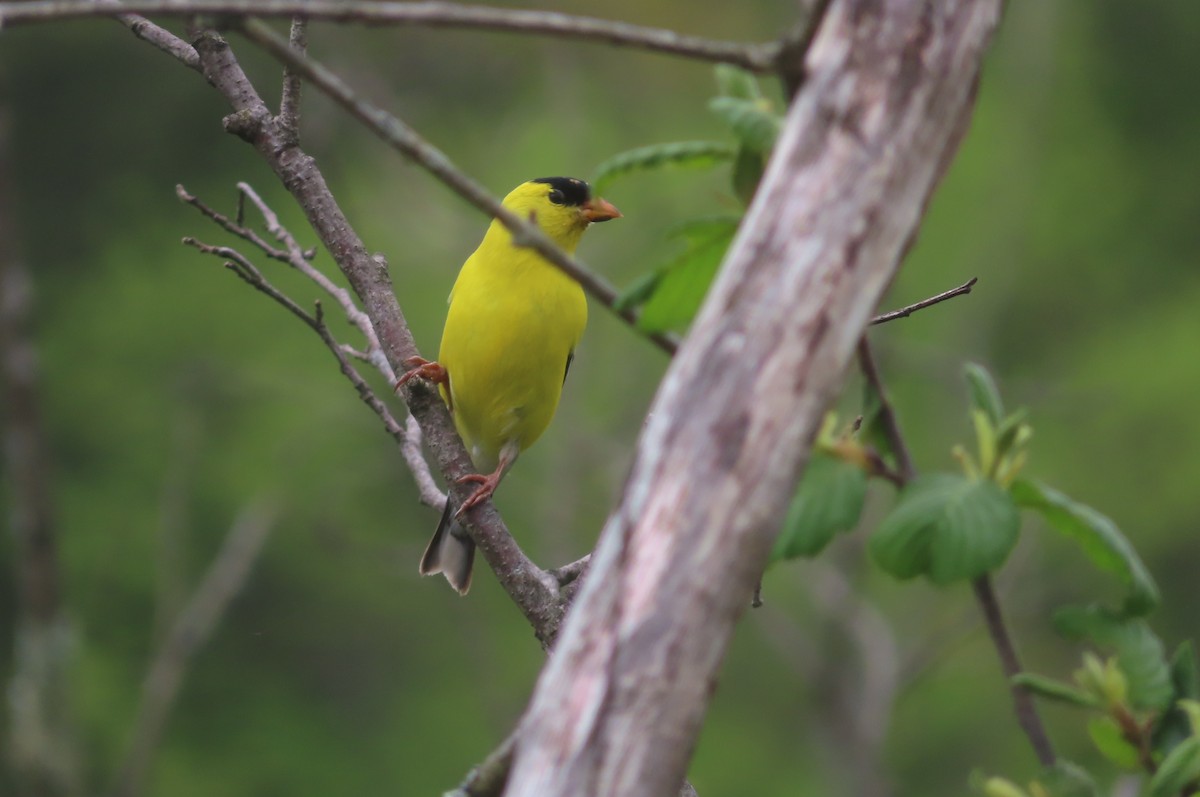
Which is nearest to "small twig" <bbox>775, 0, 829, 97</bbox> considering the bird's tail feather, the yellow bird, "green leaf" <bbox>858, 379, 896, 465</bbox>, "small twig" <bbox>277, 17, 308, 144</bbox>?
"green leaf" <bbox>858, 379, 896, 465</bbox>

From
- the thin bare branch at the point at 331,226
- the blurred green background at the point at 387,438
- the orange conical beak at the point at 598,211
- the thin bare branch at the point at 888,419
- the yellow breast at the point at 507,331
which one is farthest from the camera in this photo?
the blurred green background at the point at 387,438

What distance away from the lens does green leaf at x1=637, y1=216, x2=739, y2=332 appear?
4.22 feet

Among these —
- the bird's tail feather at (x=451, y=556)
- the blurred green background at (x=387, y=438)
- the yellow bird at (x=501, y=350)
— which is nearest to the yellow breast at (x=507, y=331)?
the yellow bird at (x=501, y=350)

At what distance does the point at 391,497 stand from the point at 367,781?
2034mm

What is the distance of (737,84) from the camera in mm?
1479

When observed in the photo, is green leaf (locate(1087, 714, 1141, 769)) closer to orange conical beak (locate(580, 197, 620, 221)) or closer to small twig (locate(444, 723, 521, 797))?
small twig (locate(444, 723, 521, 797))

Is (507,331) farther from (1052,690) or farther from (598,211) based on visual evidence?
(1052,690)

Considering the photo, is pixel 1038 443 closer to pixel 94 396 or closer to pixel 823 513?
pixel 94 396

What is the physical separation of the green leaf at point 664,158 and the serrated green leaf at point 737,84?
11 cm

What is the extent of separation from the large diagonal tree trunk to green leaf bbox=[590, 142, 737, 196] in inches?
5.0

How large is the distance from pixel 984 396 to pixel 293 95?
1.38 m

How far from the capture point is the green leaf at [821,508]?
1405mm

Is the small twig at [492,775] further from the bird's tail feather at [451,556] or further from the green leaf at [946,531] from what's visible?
the bird's tail feather at [451,556]

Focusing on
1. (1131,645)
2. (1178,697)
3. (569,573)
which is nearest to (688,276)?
(1131,645)
